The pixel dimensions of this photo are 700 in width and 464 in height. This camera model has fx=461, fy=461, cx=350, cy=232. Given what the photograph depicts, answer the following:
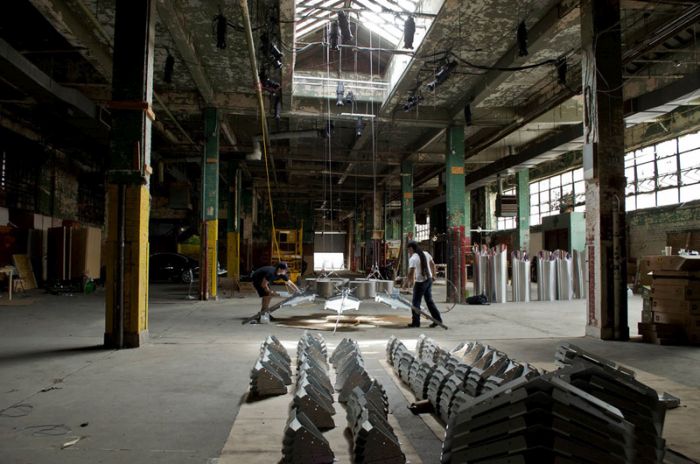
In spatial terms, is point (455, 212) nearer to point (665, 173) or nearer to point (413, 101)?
point (413, 101)

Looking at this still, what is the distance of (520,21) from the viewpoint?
916 cm

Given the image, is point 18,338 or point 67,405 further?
point 18,338

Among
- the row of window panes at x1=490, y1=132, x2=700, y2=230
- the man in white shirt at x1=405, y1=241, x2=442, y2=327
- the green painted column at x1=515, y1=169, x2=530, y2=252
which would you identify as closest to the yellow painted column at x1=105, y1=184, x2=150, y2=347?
the man in white shirt at x1=405, y1=241, x2=442, y2=327

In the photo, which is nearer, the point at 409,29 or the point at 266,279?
the point at 409,29

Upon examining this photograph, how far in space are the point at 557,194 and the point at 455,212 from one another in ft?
31.4

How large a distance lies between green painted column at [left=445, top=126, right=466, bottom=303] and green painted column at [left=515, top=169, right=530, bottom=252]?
21.0 ft

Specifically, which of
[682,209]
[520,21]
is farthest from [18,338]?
[682,209]

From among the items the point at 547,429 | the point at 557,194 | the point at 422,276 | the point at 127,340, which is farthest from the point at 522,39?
the point at 557,194

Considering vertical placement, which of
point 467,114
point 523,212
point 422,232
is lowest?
point 422,232

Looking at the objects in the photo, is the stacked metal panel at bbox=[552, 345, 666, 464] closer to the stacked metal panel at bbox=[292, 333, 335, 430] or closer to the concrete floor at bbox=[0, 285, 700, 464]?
the concrete floor at bbox=[0, 285, 700, 464]

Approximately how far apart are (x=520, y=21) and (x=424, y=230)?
99.7ft

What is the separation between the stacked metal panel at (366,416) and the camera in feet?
8.46

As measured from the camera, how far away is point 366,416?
9.16 feet

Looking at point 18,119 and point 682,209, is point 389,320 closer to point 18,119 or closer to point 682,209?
point 682,209
